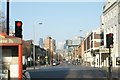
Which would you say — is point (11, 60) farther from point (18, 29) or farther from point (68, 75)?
point (68, 75)

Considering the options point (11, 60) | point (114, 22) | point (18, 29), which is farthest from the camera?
point (114, 22)

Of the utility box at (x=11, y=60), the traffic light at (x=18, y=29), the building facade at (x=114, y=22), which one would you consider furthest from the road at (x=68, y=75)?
the building facade at (x=114, y=22)

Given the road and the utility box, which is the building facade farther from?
the utility box

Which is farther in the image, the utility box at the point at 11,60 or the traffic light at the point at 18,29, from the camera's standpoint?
the traffic light at the point at 18,29

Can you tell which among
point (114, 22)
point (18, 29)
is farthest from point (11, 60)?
point (114, 22)

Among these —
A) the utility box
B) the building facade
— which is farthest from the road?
the building facade

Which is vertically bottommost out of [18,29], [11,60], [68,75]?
[68,75]

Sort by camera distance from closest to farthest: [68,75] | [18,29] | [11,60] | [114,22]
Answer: [11,60], [18,29], [68,75], [114,22]

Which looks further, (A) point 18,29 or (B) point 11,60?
(A) point 18,29

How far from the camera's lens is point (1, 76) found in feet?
39.3

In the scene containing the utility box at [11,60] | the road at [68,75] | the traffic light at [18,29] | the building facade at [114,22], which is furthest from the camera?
the building facade at [114,22]

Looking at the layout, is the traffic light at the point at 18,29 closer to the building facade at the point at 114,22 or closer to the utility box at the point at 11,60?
the utility box at the point at 11,60

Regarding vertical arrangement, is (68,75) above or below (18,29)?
below

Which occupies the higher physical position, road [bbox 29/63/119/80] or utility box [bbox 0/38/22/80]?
utility box [bbox 0/38/22/80]
